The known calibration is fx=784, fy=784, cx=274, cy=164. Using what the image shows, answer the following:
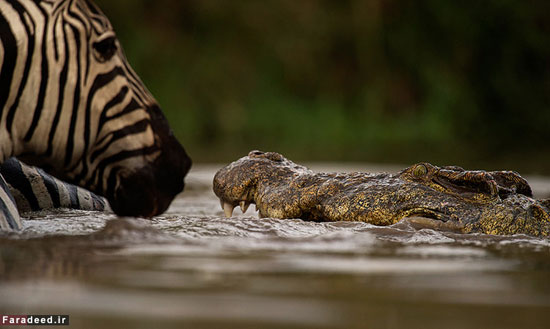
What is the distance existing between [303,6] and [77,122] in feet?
47.2

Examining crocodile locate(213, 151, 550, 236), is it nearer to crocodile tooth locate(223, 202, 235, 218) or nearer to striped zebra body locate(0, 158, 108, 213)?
crocodile tooth locate(223, 202, 235, 218)

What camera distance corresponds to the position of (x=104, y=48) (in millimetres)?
2975

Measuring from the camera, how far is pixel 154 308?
5.36 ft

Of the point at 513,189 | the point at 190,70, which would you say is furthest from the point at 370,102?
the point at 513,189

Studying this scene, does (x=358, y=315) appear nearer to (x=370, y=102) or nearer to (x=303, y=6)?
(x=370, y=102)

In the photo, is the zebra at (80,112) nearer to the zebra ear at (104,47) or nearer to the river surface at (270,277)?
the zebra ear at (104,47)

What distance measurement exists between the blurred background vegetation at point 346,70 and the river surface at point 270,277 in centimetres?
892

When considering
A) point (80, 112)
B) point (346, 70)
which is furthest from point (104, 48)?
point (346, 70)

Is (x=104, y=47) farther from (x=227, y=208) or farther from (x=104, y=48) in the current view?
(x=227, y=208)

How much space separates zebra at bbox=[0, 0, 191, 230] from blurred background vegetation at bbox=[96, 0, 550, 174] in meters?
8.74

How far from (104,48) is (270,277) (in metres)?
1.35

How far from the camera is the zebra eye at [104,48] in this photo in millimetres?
2957

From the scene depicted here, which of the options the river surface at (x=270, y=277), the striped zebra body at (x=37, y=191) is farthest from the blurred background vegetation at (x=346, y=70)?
the river surface at (x=270, y=277)

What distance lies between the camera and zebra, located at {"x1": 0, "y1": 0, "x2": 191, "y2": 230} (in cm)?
288
